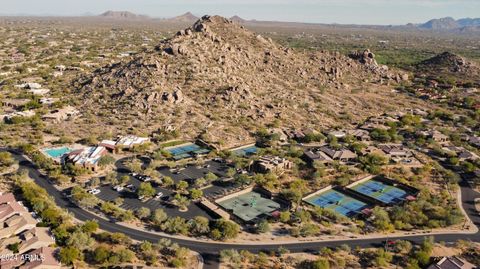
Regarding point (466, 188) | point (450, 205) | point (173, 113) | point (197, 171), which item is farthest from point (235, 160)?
point (466, 188)

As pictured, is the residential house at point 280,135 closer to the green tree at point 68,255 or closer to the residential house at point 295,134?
the residential house at point 295,134

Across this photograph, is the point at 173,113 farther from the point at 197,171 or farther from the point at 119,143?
the point at 197,171

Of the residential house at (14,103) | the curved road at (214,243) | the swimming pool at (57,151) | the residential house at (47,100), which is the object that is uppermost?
the residential house at (47,100)

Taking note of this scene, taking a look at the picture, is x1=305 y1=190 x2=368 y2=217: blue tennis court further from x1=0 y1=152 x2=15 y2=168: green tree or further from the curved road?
x1=0 y1=152 x2=15 y2=168: green tree

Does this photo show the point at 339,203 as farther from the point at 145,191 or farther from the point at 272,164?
the point at 145,191

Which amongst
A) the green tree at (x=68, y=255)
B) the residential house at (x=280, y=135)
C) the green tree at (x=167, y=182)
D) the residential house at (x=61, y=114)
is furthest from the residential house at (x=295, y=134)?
the green tree at (x=68, y=255)

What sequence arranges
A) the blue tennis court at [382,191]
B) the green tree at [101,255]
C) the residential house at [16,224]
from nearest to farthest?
the green tree at [101,255] < the residential house at [16,224] < the blue tennis court at [382,191]
